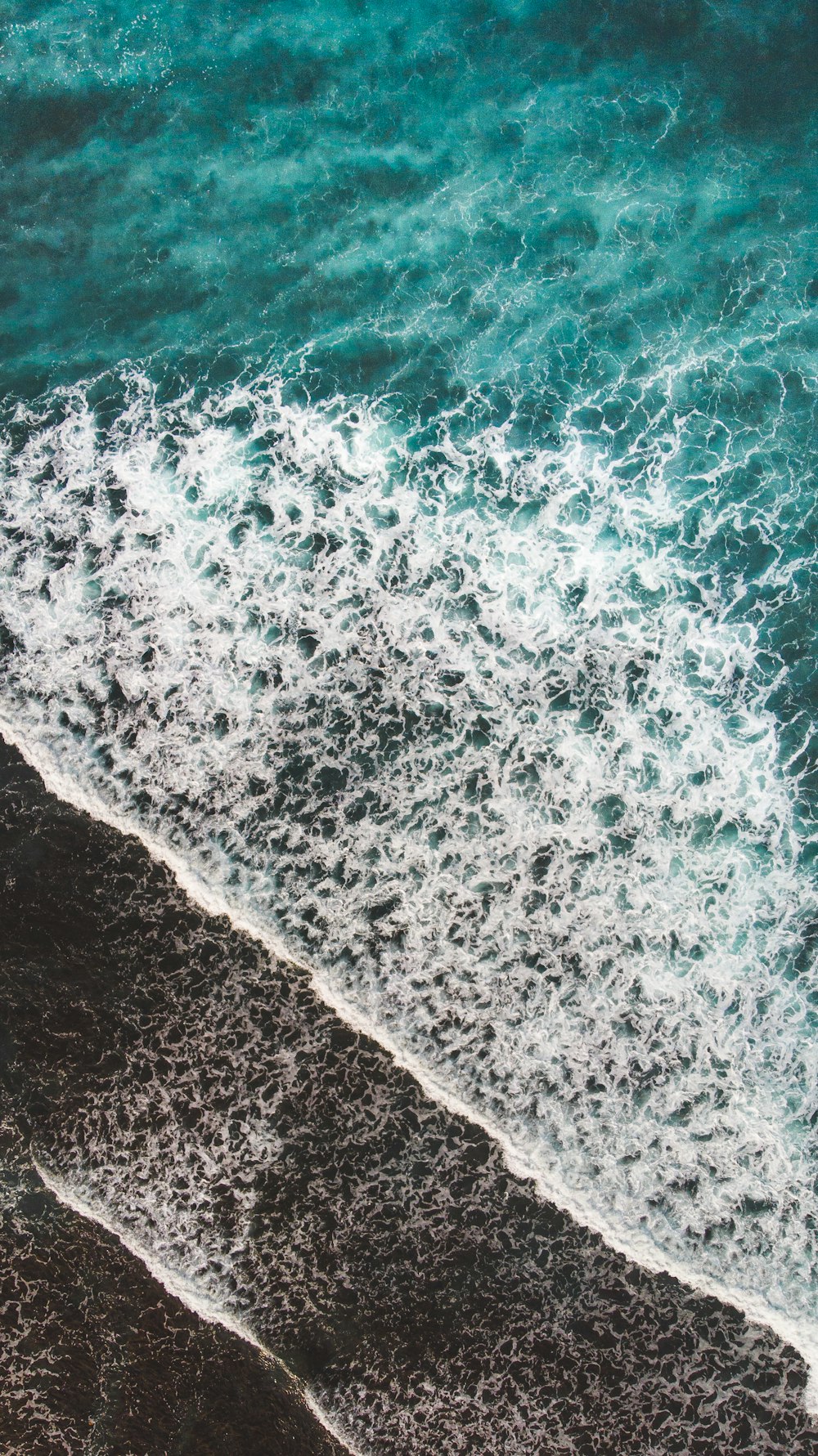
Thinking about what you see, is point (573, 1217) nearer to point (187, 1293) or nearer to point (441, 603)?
point (187, 1293)

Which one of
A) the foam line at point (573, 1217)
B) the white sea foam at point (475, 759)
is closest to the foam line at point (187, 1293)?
the foam line at point (573, 1217)

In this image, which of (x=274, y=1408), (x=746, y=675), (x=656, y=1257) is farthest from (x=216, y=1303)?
(x=746, y=675)

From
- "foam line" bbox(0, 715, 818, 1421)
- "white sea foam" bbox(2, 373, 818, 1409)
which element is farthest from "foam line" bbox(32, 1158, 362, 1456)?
"white sea foam" bbox(2, 373, 818, 1409)

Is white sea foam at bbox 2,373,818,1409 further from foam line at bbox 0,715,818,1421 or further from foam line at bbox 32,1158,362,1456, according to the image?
foam line at bbox 32,1158,362,1456

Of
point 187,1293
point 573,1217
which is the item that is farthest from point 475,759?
point 187,1293

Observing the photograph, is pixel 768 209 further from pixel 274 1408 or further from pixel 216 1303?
pixel 274 1408
